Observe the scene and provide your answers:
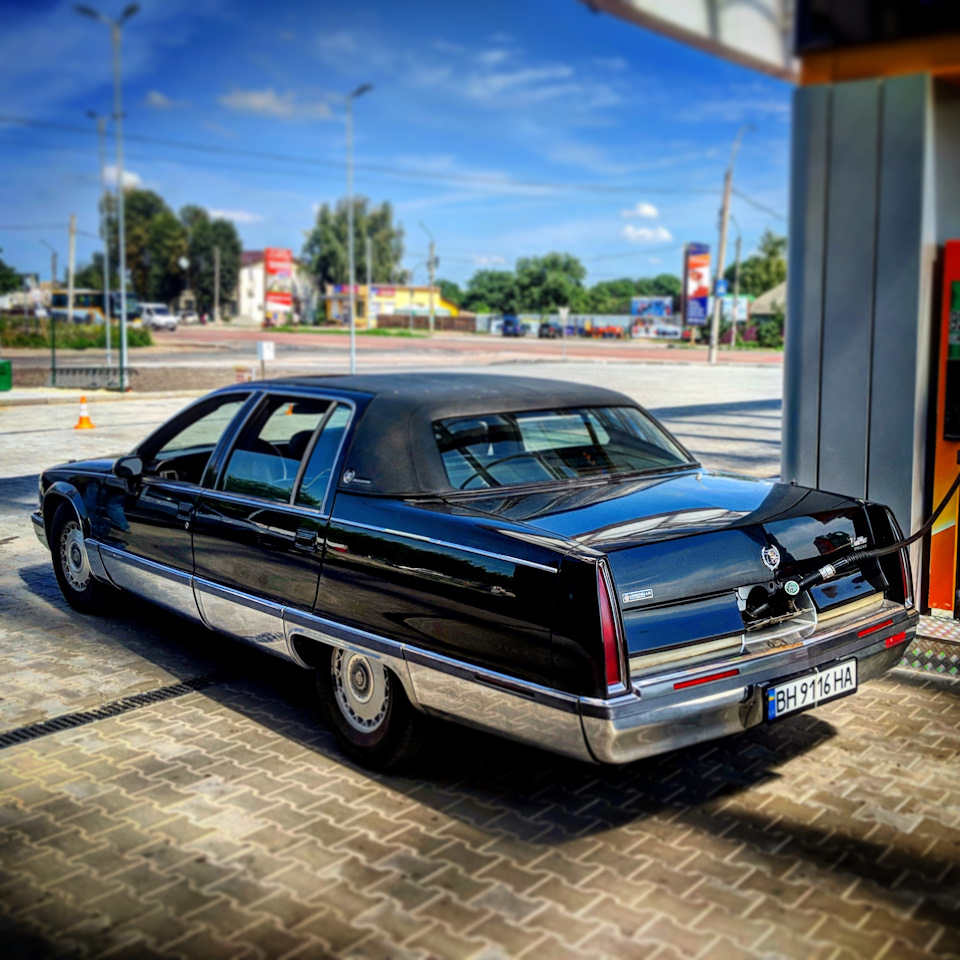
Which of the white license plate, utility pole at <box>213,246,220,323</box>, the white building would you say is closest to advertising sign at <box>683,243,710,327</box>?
the white license plate

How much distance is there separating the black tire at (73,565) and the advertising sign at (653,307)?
95.4 m

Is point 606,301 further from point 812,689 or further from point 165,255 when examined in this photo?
point 812,689

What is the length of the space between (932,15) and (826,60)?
1.81 ft

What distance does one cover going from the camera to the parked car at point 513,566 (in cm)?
357

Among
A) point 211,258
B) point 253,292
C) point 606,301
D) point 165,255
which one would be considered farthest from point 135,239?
point 606,301

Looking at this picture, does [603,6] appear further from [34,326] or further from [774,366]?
[34,326]

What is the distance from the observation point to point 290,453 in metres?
5.08

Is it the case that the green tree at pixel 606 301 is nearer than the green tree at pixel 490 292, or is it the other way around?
the green tree at pixel 490 292

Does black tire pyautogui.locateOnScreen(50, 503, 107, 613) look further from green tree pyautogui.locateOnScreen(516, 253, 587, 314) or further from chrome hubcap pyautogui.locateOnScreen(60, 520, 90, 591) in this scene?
green tree pyautogui.locateOnScreen(516, 253, 587, 314)

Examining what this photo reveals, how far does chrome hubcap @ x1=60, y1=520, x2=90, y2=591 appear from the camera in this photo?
6.52 m

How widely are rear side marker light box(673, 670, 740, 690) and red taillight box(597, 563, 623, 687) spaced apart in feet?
0.80

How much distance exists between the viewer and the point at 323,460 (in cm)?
467

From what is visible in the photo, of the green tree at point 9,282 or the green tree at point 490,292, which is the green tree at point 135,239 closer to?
the green tree at point 9,282

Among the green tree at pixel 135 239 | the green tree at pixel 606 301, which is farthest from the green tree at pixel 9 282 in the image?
the green tree at pixel 606 301
